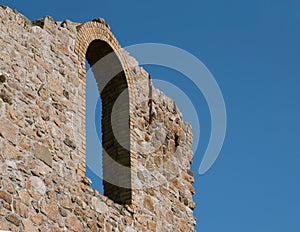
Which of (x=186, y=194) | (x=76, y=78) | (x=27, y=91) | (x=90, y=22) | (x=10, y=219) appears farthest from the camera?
(x=186, y=194)

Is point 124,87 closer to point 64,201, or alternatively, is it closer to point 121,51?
point 121,51

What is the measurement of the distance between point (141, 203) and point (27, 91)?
8.40 ft

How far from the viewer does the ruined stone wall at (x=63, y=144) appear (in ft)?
32.8

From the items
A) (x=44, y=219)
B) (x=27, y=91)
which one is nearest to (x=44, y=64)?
(x=27, y=91)

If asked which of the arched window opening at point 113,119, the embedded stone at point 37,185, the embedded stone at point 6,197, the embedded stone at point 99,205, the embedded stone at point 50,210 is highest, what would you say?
the arched window opening at point 113,119

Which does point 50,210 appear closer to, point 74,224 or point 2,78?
point 74,224

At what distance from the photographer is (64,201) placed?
10.5 m

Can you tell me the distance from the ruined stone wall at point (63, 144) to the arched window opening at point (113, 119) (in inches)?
3.2

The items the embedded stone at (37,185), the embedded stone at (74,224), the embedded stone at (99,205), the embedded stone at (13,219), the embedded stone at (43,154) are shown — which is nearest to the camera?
the embedded stone at (13,219)

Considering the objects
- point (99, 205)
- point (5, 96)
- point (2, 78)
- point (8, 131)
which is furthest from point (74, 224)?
point (2, 78)

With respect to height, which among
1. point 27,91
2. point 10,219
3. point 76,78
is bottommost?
point 10,219

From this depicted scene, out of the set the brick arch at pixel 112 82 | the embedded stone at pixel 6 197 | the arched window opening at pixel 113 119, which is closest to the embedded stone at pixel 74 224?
the brick arch at pixel 112 82

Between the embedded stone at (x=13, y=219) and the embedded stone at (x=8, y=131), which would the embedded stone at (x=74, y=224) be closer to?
the embedded stone at (x=13, y=219)

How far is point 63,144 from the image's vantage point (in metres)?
10.8
